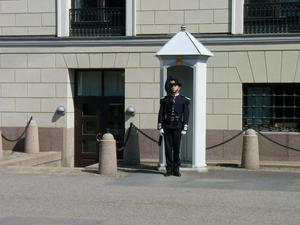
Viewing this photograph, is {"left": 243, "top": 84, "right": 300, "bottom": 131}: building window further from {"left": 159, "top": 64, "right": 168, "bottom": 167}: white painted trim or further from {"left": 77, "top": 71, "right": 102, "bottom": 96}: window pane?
{"left": 77, "top": 71, "right": 102, "bottom": 96}: window pane

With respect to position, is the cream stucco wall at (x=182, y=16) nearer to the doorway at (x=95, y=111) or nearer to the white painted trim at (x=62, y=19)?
the doorway at (x=95, y=111)

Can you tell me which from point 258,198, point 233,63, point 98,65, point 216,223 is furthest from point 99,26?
point 216,223

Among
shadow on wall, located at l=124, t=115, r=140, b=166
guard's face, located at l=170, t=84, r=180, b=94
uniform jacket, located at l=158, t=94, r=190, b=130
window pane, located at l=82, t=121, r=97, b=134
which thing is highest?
guard's face, located at l=170, t=84, r=180, b=94

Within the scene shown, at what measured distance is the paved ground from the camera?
9477 millimetres

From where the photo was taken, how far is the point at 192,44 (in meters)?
14.8

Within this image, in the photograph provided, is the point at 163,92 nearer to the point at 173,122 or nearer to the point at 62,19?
the point at 173,122

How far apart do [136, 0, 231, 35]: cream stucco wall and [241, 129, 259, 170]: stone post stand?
4283mm

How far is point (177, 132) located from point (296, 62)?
17.6 ft

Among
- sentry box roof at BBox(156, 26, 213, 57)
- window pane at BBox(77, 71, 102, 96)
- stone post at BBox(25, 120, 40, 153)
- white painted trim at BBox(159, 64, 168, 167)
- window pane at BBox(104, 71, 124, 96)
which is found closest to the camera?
sentry box roof at BBox(156, 26, 213, 57)

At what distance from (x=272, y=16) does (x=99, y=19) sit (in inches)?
208

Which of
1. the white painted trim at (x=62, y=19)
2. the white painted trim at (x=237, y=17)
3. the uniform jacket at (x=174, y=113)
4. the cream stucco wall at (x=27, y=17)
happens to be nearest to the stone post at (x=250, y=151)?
the uniform jacket at (x=174, y=113)

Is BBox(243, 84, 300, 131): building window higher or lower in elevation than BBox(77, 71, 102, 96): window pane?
lower

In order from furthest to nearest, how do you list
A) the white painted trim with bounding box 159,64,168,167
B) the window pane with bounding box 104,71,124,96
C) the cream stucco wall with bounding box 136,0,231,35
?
the window pane with bounding box 104,71,124,96 < the cream stucco wall with bounding box 136,0,231,35 < the white painted trim with bounding box 159,64,168,167

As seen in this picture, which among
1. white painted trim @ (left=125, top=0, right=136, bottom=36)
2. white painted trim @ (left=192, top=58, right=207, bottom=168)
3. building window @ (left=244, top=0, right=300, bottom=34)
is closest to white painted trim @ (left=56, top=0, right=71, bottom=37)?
white painted trim @ (left=125, top=0, right=136, bottom=36)
